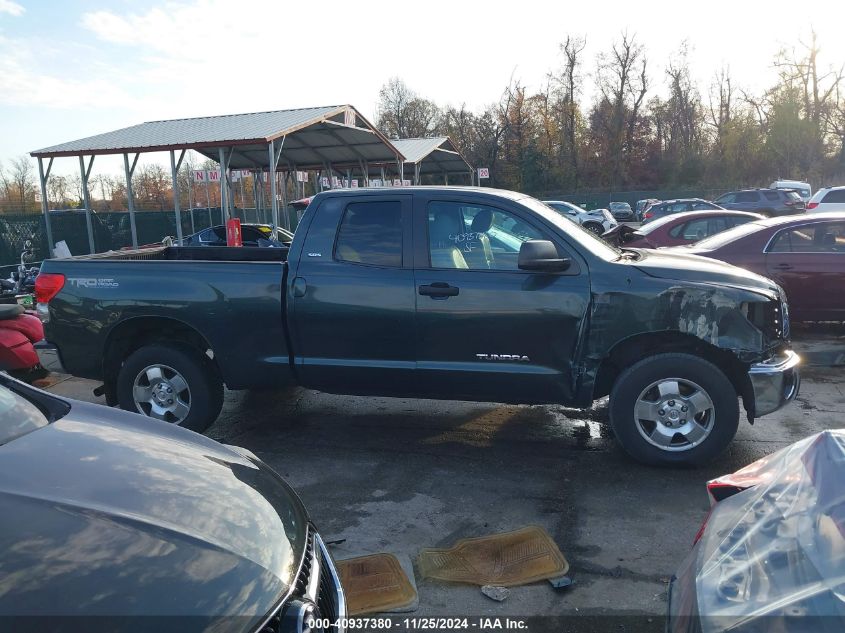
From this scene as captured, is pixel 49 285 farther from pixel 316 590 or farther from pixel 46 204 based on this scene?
pixel 46 204

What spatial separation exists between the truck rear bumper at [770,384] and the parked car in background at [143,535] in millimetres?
3377

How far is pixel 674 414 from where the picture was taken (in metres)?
4.80

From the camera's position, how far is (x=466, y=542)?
3990 millimetres

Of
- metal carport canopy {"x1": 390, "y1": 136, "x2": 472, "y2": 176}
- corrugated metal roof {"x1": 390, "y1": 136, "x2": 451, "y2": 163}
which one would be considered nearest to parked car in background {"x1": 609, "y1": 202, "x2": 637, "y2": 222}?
metal carport canopy {"x1": 390, "y1": 136, "x2": 472, "y2": 176}

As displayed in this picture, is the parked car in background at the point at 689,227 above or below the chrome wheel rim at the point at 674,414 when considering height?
above

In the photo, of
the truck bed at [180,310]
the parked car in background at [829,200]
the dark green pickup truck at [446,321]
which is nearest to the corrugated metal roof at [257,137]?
the truck bed at [180,310]

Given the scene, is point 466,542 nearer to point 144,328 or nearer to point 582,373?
point 582,373

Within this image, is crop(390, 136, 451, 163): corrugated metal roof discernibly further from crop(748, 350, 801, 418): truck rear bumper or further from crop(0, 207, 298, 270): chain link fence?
crop(748, 350, 801, 418): truck rear bumper

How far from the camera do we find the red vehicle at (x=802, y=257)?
8.32 m

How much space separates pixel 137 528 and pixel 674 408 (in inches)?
149

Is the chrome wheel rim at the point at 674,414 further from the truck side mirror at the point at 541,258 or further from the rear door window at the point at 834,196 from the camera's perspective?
the rear door window at the point at 834,196

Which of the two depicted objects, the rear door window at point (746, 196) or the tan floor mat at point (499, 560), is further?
the rear door window at point (746, 196)

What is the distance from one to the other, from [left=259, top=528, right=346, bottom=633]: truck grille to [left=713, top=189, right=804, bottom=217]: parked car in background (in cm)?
2877

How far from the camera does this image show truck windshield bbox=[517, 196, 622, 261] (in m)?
4.96
